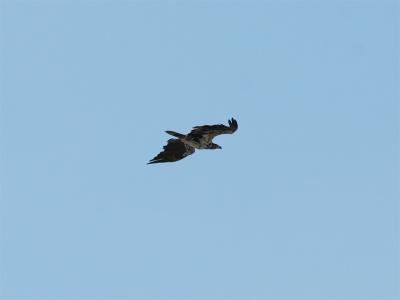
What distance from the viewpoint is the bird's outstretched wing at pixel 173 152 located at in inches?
2071

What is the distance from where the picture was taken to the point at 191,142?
51719 mm

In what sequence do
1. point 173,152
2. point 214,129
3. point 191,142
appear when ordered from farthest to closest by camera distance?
point 173,152
point 191,142
point 214,129

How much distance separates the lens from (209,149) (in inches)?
2060

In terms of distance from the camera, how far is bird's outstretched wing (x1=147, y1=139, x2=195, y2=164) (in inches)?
2071

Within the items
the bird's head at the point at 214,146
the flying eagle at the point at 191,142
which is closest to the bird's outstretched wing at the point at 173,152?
the flying eagle at the point at 191,142

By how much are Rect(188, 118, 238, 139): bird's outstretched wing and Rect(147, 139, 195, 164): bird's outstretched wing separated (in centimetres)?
188

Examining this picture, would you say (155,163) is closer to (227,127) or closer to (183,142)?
(183,142)

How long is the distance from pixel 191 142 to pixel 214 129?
240 centimetres

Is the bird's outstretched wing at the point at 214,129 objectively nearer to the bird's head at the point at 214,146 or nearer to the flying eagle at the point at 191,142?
the flying eagle at the point at 191,142

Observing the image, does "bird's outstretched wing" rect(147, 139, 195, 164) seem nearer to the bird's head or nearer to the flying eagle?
the flying eagle

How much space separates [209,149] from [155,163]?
3131 mm

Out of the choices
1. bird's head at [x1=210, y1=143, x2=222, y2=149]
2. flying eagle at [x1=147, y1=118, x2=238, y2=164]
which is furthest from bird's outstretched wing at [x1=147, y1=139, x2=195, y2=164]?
bird's head at [x1=210, y1=143, x2=222, y2=149]

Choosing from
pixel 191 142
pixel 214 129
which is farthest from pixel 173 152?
pixel 214 129

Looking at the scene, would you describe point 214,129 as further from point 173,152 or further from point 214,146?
point 173,152
